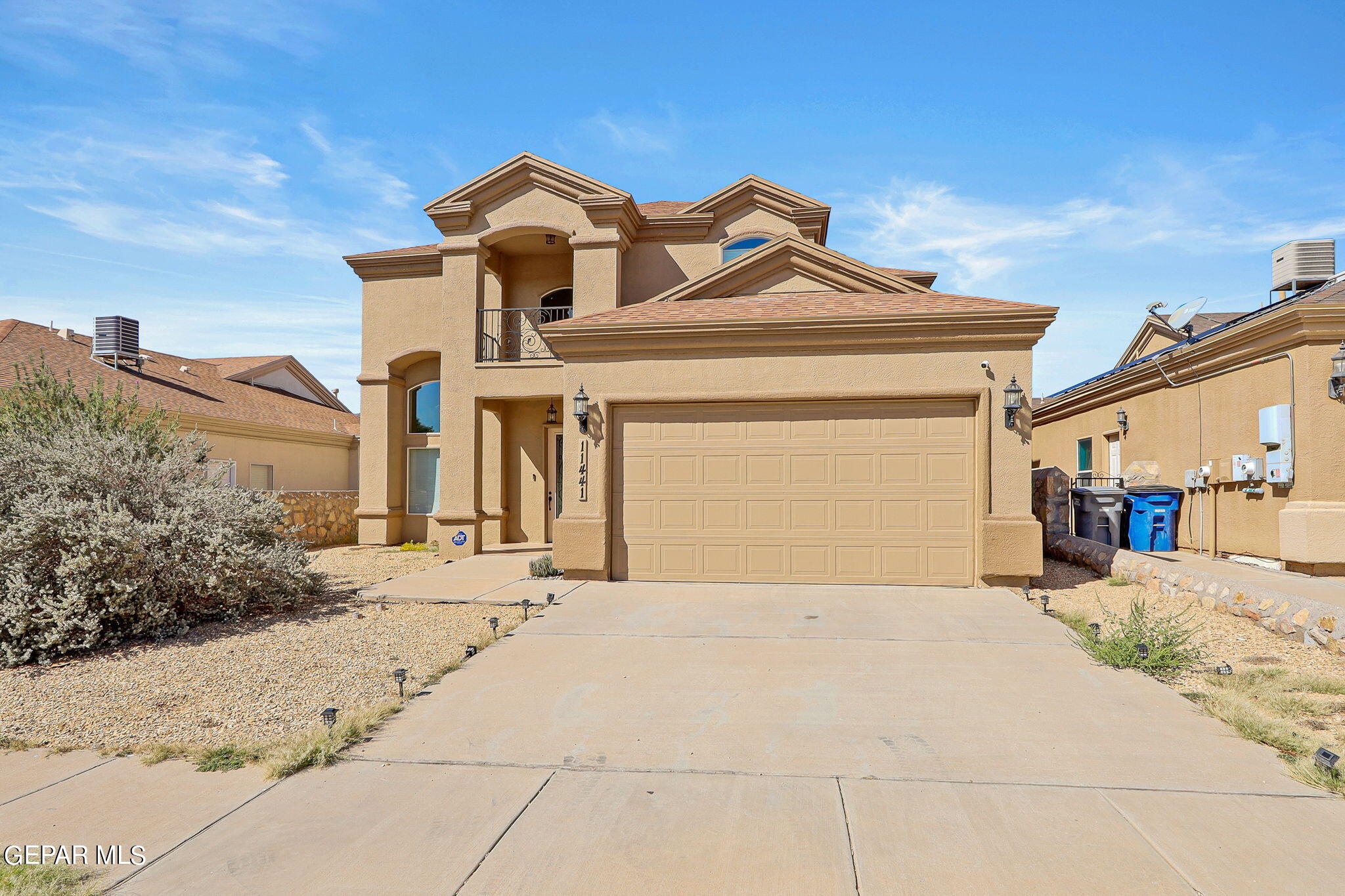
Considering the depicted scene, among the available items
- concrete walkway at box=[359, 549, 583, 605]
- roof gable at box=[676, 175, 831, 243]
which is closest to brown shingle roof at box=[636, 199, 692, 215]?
roof gable at box=[676, 175, 831, 243]

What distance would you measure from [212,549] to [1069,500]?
1364cm

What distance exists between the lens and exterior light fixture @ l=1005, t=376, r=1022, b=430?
371 inches

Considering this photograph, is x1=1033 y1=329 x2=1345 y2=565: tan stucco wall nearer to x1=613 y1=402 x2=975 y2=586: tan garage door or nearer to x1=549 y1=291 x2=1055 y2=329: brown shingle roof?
x1=549 y1=291 x2=1055 y2=329: brown shingle roof

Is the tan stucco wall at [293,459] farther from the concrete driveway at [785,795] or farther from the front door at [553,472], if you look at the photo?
the concrete driveway at [785,795]

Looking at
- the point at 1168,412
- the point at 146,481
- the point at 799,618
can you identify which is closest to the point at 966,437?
the point at 799,618

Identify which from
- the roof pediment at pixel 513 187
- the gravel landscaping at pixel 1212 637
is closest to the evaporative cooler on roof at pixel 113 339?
the roof pediment at pixel 513 187

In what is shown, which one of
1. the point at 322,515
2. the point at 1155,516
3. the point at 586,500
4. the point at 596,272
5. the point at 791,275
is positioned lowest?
the point at 322,515

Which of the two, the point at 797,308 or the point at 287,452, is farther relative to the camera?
the point at 287,452

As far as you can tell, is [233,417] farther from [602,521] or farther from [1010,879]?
[1010,879]

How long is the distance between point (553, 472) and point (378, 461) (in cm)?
393

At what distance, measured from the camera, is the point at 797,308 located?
10547mm

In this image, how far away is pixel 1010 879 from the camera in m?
3.19

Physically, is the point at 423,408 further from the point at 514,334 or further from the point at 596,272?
the point at 596,272

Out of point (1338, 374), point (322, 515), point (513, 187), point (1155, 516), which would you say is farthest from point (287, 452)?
point (1338, 374)
